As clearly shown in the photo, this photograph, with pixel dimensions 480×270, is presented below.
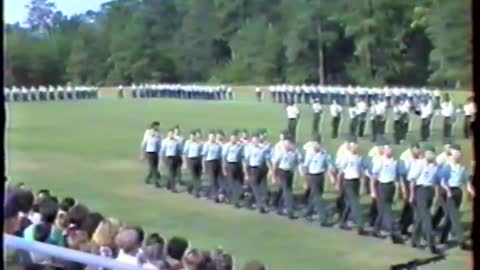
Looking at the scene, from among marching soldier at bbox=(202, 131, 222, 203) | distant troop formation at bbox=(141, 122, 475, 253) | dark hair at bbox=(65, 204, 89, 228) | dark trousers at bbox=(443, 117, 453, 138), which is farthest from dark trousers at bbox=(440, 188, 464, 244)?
dark hair at bbox=(65, 204, 89, 228)

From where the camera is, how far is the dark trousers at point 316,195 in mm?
2100

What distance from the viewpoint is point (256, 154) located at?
7.18ft

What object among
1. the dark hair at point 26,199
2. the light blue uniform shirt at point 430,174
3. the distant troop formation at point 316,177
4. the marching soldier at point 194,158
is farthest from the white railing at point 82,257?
the marching soldier at point 194,158

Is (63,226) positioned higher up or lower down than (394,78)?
lower down

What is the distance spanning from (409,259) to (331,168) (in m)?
0.36

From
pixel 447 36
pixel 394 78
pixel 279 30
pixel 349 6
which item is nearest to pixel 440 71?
pixel 447 36

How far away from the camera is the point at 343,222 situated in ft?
6.66

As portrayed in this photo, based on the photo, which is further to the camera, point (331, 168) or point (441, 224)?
point (331, 168)

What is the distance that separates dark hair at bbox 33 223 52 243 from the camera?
6.54 feet

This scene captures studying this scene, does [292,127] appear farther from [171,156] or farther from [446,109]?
[446,109]

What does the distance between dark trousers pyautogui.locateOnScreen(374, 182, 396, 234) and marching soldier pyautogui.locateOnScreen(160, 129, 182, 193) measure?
565 mm

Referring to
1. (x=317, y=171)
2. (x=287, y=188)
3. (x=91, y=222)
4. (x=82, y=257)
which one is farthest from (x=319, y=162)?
(x=82, y=257)

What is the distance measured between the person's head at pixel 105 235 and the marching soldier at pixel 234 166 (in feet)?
1.03

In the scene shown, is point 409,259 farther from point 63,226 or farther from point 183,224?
point 63,226
